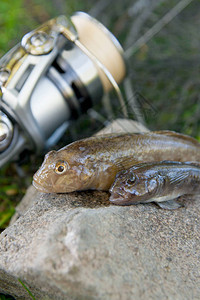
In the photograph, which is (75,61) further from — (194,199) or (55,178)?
(194,199)

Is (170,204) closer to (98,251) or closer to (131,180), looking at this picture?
(131,180)

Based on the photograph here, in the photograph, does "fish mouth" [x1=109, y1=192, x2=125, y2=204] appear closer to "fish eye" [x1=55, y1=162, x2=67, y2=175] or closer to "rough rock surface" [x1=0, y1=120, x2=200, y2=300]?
"rough rock surface" [x1=0, y1=120, x2=200, y2=300]

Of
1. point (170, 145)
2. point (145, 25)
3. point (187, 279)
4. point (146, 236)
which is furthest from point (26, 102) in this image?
point (145, 25)

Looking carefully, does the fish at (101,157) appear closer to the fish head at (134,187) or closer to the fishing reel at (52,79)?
the fish head at (134,187)

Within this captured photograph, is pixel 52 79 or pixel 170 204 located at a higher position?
pixel 52 79

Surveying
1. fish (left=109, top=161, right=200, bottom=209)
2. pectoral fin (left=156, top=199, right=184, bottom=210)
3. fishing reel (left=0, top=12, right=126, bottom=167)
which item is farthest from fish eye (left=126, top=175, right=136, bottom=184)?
fishing reel (left=0, top=12, right=126, bottom=167)

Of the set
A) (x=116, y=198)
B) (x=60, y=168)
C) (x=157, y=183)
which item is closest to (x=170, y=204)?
(x=157, y=183)
